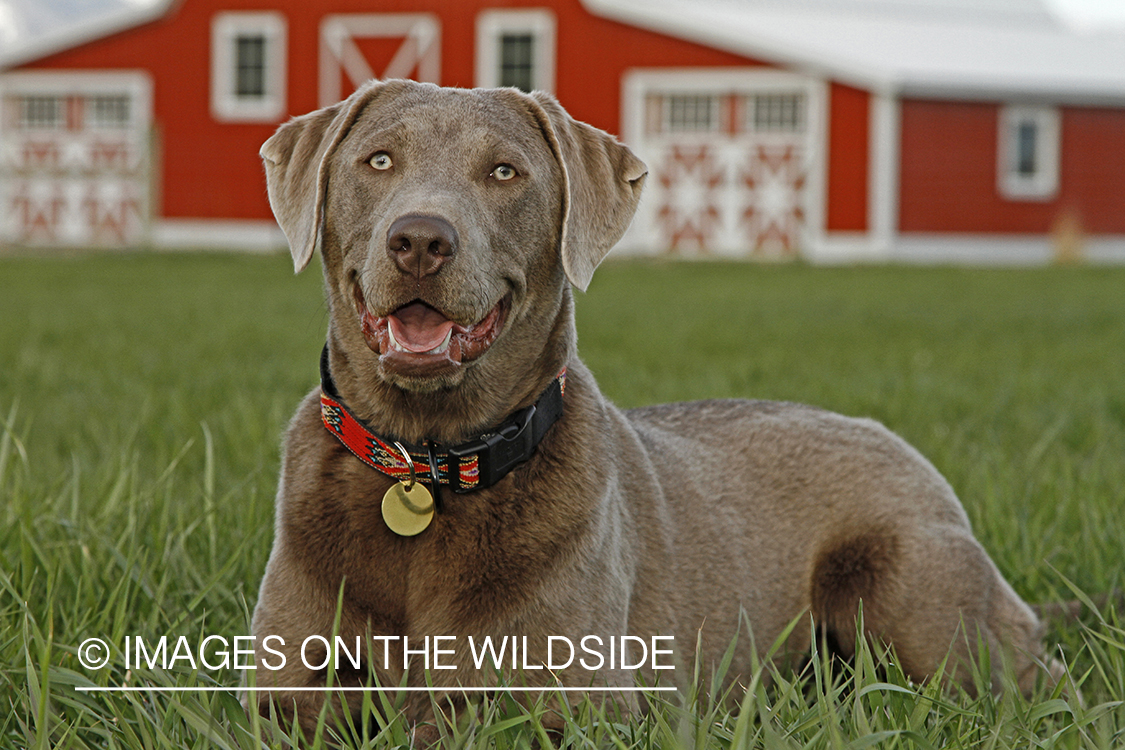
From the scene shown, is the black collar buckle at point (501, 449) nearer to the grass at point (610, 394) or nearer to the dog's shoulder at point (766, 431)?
the grass at point (610, 394)

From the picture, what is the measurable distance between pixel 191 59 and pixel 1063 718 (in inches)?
1131

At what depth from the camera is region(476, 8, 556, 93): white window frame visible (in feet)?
91.2

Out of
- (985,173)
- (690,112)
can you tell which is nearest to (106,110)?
(690,112)

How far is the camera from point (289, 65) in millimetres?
28141

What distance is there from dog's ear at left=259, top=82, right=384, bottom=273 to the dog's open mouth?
217mm

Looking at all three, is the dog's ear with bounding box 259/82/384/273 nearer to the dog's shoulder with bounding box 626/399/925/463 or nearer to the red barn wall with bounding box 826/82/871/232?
the dog's shoulder with bounding box 626/399/925/463

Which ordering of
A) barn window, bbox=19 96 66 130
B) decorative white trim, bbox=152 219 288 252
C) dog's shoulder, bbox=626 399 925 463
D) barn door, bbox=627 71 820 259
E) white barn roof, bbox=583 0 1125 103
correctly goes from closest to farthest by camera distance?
dog's shoulder, bbox=626 399 925 463, white barn roof, bbox=583 0 1125 103, barn door, bbox=627 71 820 259, decorative white trim, bbox=152 219 288 252, barn window, bbox=19 96 66 130

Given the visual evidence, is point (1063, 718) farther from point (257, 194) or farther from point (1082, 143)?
point (1082, 143)

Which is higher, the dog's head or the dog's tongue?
the dog's head

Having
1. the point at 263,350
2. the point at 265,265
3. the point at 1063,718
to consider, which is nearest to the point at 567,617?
A: the point at 1063,718

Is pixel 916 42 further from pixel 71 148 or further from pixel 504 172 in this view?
pixel 504 172

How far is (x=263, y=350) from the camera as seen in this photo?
9477 mm

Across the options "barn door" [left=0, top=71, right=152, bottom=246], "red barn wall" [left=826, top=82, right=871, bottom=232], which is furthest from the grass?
"barn door" [left=0, top=71, right=152, bottom=246]

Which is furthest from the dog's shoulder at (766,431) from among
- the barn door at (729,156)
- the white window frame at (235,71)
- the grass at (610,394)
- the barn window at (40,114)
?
the barn window at (40,114)
